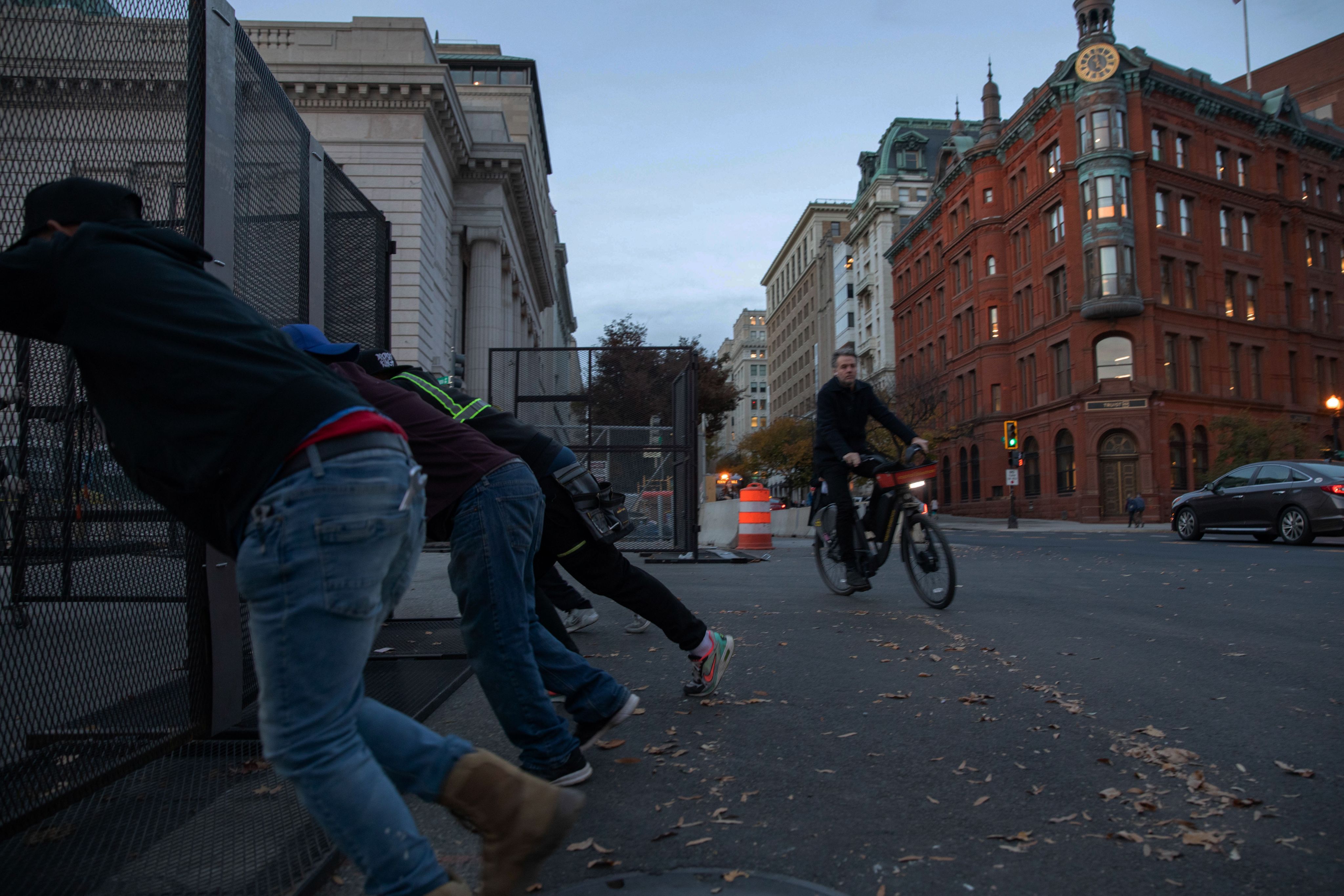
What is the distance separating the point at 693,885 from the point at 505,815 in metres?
0.66

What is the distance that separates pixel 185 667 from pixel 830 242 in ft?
300

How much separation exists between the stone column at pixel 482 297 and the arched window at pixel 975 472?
32.0 meters

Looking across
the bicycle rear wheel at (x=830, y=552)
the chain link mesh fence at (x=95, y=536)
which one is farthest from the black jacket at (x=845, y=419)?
the chain link mesh fence at (x=95, y=536)

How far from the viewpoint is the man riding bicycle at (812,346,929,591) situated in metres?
7.28

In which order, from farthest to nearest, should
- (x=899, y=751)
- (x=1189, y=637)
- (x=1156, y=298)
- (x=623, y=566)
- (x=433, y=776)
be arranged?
(x=1156, y=298), (x=1189, y=637), (x=623, y=566), (x=899, y=751), (x=433, y=776)

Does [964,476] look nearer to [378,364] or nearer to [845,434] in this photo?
[845,434]

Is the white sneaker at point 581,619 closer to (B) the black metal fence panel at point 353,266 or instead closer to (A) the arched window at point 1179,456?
(B) the black metal fence panel at point 353,266

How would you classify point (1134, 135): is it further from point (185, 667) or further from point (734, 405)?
point (185, 667)

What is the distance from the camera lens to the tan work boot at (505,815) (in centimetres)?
187

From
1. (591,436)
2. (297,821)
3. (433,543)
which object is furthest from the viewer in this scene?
(433,543)

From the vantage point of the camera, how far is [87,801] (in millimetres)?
2775

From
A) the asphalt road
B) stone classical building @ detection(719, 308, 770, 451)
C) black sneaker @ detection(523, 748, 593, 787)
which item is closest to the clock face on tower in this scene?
the asphalt road

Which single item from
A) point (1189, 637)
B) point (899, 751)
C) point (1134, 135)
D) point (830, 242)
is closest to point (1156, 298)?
point (1134, 135)

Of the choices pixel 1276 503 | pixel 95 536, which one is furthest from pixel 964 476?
pixel 95 536
